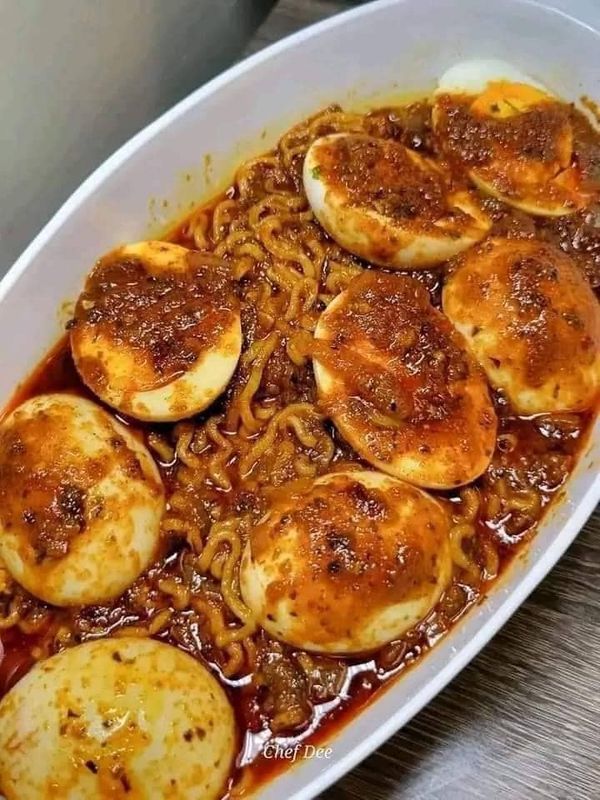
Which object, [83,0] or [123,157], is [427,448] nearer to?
[123,157]

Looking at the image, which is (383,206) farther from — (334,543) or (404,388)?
(334,543)

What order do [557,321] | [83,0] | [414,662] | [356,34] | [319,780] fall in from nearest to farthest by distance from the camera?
[319,780], [414,662], [557,321], [83,0], [356,34]

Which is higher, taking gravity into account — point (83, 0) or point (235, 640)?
point (83, 0)

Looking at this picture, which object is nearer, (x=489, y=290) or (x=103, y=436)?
(x=103, y=436)

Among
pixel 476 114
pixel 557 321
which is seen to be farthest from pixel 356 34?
pixel 557 321

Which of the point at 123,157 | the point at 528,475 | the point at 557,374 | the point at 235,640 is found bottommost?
the point at 235,640

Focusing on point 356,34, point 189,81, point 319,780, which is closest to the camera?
point 319,780

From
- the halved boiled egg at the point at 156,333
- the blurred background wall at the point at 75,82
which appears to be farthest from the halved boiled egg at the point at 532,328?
the blurred background wall at the point at 75,82
